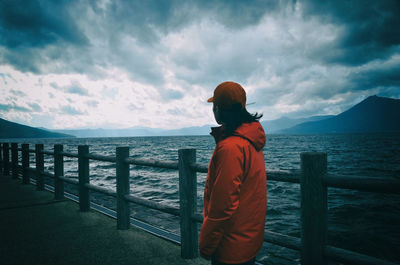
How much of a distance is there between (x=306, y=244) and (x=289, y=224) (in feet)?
19.3

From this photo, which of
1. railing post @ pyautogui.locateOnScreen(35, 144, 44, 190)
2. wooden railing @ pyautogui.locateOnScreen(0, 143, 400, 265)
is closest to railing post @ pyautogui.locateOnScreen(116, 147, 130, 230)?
wooden railing @ pyautogui.locateOnScreen(0, 143, 400, 265)

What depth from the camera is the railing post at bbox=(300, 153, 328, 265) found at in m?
1.96

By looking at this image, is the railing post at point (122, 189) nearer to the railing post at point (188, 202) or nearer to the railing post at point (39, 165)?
the railing post at point (188, 202)

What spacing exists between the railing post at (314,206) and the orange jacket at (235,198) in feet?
1.99

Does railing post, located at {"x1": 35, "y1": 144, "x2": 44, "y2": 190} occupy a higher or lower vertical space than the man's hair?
lower

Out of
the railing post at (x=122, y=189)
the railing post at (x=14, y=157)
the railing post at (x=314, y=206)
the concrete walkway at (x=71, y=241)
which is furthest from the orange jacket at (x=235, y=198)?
the railing post at (x=14, y=157)

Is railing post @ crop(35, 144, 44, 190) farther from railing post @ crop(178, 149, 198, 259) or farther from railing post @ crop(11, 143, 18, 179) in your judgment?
railing post @ crop(178, 149, 198, 259)

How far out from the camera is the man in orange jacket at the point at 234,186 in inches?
54.1

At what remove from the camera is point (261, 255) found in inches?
179

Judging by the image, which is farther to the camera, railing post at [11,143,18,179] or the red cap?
railing post at [11,143,18,179]

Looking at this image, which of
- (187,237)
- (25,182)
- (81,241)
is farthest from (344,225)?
(25,182)

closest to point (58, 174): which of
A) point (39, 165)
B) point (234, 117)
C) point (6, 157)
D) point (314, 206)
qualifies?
point (39, 165)

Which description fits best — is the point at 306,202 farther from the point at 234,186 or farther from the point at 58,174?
the point at 58,174

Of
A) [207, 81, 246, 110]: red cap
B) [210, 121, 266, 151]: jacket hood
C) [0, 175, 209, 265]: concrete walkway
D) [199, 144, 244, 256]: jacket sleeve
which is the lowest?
[0, 175, 209, 265]: concrete walkway
